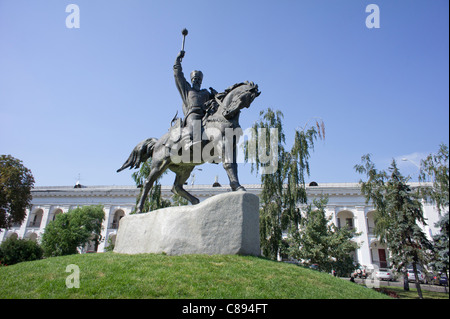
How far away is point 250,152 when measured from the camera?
727 inches

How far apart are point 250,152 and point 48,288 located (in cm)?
1475

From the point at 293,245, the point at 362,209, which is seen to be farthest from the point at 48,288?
the point at 362,209

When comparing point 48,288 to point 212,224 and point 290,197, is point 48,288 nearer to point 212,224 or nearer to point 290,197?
point 212,224

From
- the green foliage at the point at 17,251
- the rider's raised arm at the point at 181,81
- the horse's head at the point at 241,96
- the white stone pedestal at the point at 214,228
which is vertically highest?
the rider's raised arm at the point at 181,81

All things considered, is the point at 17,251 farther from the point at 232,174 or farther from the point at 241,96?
the point at 241,96

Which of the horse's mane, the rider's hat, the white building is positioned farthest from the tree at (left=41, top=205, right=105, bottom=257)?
the horse's mane

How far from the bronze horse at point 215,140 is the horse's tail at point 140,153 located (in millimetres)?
483

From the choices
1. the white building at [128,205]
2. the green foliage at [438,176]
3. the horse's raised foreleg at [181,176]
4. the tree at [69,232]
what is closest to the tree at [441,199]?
the green foliage at [438,176]

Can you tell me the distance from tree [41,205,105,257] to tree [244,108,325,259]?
20291 mm

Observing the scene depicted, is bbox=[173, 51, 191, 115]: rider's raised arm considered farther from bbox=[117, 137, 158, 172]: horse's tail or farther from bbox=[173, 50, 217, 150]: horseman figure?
bbox=[117, 137, 158, 172]: horse's tail

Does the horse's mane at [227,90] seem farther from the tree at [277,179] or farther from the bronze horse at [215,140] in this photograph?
the tree at [277,179]

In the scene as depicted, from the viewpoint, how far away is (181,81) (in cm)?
900

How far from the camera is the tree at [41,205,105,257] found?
1083 inches

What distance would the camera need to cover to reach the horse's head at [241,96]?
25.6ft
